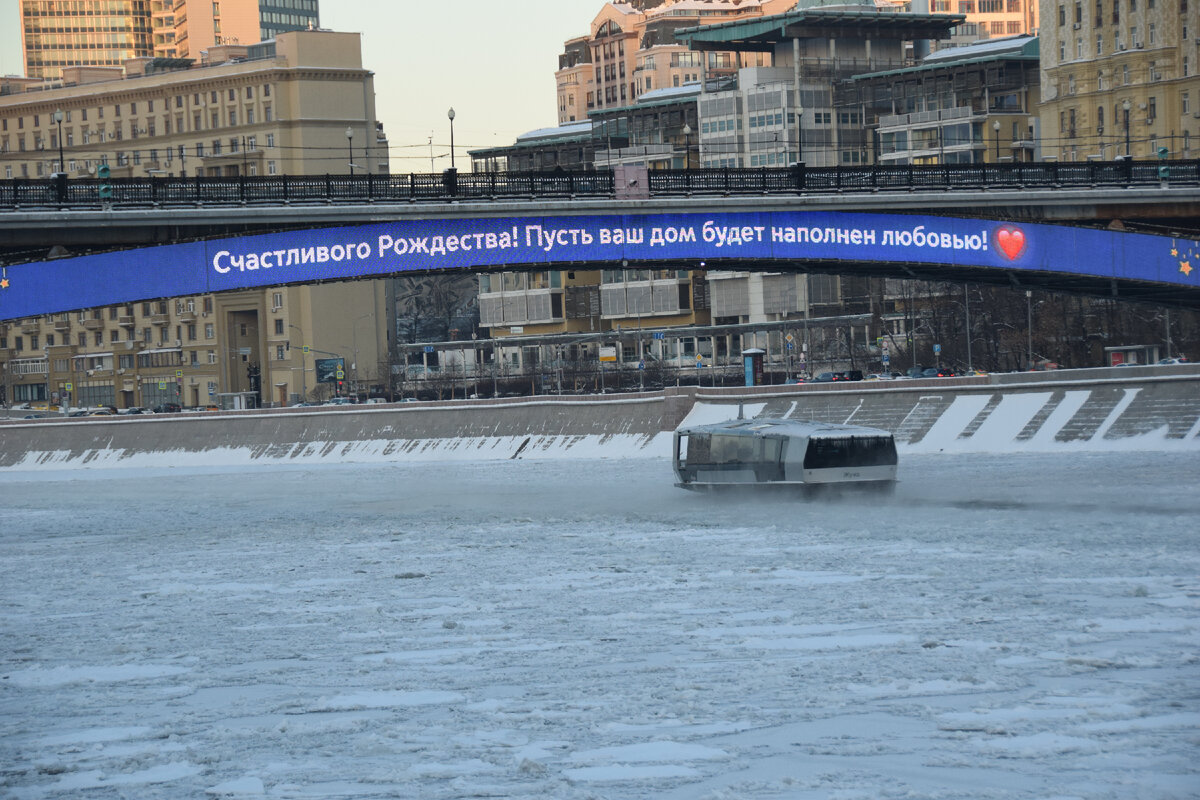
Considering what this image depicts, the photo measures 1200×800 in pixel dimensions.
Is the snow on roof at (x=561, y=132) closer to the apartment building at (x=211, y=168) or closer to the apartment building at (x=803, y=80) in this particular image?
the apartment building at (x=211, y=168)

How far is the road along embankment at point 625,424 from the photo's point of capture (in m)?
61.7

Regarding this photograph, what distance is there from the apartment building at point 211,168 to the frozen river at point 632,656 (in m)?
99.5

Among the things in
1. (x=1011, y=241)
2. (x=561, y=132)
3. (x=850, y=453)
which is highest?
(x=561, y=132)

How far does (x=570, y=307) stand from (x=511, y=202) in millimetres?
89417

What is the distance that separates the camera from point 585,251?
60406 mm

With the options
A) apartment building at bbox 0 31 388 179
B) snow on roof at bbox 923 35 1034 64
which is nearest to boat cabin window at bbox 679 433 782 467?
apartment building at bbox 0 31 388 179

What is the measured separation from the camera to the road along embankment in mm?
61688

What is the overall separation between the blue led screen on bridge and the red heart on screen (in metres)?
0.04

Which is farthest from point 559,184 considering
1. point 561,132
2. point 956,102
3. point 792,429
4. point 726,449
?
point 561,132

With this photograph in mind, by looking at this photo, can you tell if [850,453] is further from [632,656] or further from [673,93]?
[673,93]

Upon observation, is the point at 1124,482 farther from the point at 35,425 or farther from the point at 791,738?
the point at 35,425

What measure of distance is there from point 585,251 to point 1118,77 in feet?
240

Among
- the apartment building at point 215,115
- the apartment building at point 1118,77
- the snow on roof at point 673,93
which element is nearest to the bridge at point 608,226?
the apartment building at point 1118,77

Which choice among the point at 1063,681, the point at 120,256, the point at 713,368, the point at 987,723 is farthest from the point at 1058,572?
the point at 713,368
